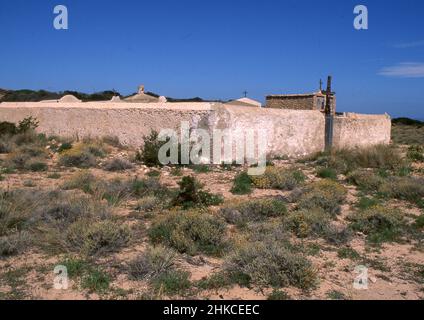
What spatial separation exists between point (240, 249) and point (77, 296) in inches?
74.7

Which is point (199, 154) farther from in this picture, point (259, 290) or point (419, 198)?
point (259, 290)

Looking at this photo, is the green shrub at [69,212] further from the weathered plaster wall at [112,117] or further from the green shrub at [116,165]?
the weathered plaster wall at [112,117]

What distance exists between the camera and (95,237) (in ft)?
16.2

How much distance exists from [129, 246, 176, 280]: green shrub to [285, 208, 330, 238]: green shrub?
83.8 inches

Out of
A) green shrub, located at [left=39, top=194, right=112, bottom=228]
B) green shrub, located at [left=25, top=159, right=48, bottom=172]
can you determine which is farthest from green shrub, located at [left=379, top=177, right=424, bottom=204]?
green shrub, located at [left=25, top=159, right=48, bottom=172]

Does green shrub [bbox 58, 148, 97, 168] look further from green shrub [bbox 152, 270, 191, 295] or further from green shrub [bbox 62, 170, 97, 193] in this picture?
green shrub [bbox 152, 270, 191, 295]

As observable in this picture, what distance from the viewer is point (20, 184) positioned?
8531mm

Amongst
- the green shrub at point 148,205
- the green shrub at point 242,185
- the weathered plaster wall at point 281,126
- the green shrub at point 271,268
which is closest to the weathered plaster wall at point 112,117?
the weathered plaster wall at point 281,126

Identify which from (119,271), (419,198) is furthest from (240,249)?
(419,198)

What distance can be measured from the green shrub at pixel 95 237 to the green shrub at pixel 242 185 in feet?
11.9

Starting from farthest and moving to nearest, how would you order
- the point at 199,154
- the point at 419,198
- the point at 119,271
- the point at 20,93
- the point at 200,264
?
the point at 20,93
the point at 199,154
the point at 419,198
the point at 200,264
the point at 119,271

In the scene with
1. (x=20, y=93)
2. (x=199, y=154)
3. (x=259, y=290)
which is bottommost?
(x=259, y=290)

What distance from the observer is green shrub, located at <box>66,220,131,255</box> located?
4824 mm

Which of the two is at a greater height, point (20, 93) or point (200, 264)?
point (20, 93)
